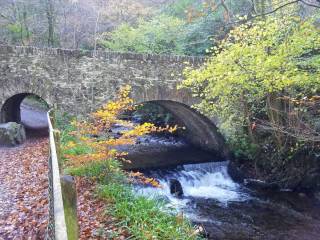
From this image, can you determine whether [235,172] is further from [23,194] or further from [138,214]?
[23,194]

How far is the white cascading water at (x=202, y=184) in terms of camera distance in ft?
36.9

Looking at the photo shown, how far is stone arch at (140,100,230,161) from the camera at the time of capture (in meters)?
15.0

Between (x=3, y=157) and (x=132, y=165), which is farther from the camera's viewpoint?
(x=132, y=165)

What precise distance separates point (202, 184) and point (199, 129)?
4.65 meters

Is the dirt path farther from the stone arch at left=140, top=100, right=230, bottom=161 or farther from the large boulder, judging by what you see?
the stone arch at left=140, top=100, right=230, bottom=161

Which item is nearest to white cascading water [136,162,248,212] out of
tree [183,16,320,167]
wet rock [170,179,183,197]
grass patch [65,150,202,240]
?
wet rock [170,179,183,197]

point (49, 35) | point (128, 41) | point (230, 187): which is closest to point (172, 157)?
point (230, 187)

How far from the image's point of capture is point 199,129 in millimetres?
16891

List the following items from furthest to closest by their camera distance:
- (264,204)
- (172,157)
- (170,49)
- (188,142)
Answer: (170,49) < (188,142) < (172,157) < (264,204)

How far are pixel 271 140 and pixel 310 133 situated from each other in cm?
340

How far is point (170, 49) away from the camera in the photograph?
1983cm

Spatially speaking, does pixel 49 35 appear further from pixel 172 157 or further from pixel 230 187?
pixel 230 187

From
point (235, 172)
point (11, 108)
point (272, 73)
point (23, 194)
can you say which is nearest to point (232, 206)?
point (235, 172)

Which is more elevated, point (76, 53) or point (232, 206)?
point (76, 53)
